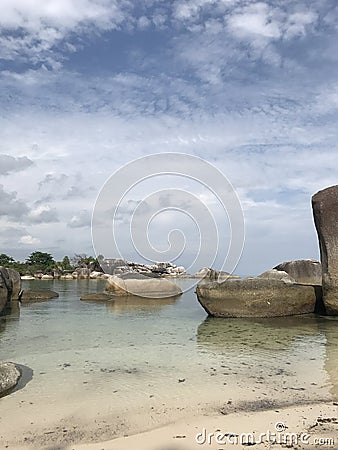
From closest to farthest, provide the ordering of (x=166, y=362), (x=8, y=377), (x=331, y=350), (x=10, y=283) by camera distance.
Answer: (x=8, y=377) → (x=166, y=362) → (x=331, y=350) → (x=10, y=283)

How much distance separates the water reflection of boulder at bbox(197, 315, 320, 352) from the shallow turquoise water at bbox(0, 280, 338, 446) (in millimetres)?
21

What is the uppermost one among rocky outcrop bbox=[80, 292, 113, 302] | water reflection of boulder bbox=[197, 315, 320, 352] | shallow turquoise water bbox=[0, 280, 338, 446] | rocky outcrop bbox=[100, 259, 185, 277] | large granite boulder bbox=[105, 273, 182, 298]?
rocky outcrop bbox=[100, 259, 185, 277]

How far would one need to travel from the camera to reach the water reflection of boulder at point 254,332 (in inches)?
330

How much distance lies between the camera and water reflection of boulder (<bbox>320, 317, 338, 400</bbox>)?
575 cm

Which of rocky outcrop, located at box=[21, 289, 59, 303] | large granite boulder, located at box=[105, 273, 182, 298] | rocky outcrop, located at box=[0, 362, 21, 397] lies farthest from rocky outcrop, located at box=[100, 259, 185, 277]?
rocky outcrop, located at box=[0, 362, 21, 397]

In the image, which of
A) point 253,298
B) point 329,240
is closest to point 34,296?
point 253,298

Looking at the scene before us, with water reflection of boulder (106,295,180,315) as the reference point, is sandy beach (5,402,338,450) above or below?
below

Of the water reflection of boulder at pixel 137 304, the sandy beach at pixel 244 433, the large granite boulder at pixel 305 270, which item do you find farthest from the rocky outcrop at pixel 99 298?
the sandy beach at pixel 244 433

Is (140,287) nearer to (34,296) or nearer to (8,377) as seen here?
(34,296)

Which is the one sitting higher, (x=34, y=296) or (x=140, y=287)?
(x=140, y=287)

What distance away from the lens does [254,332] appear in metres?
9.67

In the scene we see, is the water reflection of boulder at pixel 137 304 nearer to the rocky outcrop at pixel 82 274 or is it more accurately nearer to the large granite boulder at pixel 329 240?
the large granite boulder at pixel 329 240

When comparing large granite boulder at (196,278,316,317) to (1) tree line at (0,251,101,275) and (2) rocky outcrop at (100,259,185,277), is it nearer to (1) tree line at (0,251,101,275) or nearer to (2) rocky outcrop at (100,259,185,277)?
(2) rocky outcrop at (100,259,185,277)

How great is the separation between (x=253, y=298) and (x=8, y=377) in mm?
7402
